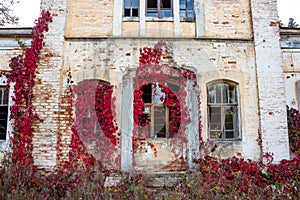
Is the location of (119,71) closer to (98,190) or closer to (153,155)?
(153,155)

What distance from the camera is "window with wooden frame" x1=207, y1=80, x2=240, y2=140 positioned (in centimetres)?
910

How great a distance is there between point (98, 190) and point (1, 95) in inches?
184

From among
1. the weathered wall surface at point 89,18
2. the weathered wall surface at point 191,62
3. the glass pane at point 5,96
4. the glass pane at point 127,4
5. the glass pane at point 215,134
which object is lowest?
the glass pane at point 215,134

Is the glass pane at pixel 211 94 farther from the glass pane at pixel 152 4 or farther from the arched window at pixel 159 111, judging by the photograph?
the glass pane at pixel 152 4

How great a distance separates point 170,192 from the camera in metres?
7.74

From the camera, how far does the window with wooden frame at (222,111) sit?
358 inches

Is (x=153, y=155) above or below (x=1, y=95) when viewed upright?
below

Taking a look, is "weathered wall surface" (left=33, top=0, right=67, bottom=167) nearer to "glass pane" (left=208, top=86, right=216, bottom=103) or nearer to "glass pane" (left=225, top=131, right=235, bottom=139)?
"glass pane" (left=208, top=86, right=216, bottom=103)

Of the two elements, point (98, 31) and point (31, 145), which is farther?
point (98, 31)

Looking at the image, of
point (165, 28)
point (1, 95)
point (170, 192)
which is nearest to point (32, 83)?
point (1, 95)

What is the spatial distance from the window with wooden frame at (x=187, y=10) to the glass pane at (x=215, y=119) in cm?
299

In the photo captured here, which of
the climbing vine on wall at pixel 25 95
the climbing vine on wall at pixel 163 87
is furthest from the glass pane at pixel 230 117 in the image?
the climbing vine on wall at pixel 25 95

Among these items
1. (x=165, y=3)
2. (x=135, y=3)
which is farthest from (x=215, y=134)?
(x=135, y=3)

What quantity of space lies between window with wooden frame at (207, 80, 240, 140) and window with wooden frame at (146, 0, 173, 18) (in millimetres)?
2746
